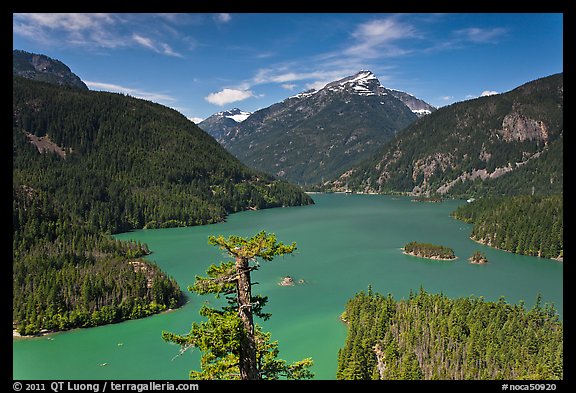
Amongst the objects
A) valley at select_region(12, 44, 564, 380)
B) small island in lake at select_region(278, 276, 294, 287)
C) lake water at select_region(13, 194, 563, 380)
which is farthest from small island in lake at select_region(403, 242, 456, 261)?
small island in lake at select_region(278, 276, 294, 287)

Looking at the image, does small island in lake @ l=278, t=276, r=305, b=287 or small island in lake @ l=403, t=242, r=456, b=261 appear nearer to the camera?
small island in lake @ l=278, t=276, r=305, b=287

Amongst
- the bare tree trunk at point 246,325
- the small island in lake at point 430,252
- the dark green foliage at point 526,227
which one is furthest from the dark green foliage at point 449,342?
the dark green foliage at point 526,227

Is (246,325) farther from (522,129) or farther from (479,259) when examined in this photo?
(522,129)

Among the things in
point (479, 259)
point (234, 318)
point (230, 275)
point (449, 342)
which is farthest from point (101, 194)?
point (234, 318)

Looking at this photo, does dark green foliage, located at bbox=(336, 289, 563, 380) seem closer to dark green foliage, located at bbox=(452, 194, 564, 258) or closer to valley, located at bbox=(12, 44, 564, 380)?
valley, located at bbox=(12, 44, 564, 380)

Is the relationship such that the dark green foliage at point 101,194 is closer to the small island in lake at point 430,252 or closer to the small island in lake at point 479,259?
the small island in lake at point 430,252
